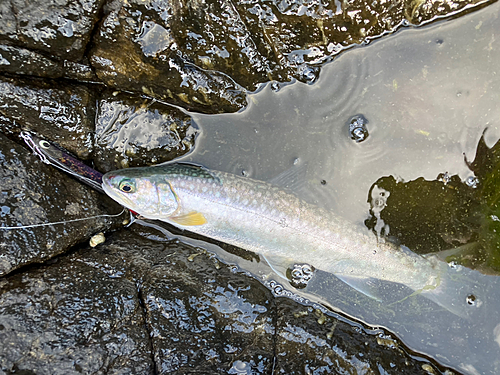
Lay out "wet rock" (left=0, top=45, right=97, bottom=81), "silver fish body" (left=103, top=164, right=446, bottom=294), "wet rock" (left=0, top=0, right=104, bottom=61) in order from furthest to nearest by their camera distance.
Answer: "silver fish body" (left=103, top=164, right=446, bottom=294) < "wet rock" (left=0, top=45, right=97, bottom=81) < "wet rock" (left=0, top=0, right=104, bottom=61)

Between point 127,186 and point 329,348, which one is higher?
point 127,186

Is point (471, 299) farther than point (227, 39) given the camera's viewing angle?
Yes

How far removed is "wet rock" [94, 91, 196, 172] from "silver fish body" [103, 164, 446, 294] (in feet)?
0.83

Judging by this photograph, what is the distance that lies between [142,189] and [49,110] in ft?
4.06

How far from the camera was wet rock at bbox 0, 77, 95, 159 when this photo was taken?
2947 mm

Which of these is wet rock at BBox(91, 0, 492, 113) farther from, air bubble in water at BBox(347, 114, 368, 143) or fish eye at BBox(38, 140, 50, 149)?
fish eye at BBox(38, 140, 50, 149)

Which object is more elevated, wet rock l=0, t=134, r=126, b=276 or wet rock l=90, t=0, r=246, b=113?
wet rock l=90, t=0, r=246, b=113

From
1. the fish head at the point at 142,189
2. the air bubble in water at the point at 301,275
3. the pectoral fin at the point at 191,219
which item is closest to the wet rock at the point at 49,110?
the fish head at the point at 142,189

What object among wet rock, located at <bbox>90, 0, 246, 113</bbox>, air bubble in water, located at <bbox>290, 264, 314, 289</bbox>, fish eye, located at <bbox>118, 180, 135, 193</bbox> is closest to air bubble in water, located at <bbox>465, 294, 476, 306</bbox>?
air bubble in water, located at <bbox>290, 264, 314, 289</bbox>

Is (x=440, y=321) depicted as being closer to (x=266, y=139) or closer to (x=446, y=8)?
(x=266, y=139)

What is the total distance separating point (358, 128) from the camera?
10.8 ft

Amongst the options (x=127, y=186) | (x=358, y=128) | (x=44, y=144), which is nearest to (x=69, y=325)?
(x=127, y=186)

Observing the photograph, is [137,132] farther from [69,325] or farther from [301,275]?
[301,275]

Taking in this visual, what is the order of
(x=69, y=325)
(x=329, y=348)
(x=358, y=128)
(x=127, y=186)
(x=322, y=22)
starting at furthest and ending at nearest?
(x=358, y=128), (x=127, y=186), (x=329, y=348), (x=322, y=22), (x=69, y=325)
